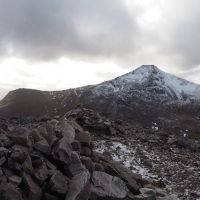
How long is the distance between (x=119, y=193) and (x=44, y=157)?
4227mm

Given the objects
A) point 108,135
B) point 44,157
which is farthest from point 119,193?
point 108,135

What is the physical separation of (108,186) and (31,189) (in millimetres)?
4111

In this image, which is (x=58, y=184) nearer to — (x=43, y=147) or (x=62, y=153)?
(x=62, y=153)

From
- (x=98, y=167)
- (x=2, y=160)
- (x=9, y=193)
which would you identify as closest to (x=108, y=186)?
(x=98, y=167)

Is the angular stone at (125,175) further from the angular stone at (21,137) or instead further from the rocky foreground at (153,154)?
the angular stone at (21,137)

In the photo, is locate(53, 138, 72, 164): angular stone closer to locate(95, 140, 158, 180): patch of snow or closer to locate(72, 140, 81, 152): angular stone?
locate(72, 140, 81, 152): angular stone

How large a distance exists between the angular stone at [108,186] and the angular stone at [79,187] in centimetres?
70

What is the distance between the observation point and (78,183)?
18.6 metres

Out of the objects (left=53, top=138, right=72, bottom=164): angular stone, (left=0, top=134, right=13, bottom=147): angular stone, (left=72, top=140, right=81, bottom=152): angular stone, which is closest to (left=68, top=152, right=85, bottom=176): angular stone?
(left=53, top=138, right=72, bottom=164): angular stone

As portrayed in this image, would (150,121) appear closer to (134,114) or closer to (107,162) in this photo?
(134,114)

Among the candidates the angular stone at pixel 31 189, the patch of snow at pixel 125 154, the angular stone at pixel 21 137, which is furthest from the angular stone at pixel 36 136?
the patch of snow at pixel 125 154

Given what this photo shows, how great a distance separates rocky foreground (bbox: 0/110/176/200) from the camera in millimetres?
18188

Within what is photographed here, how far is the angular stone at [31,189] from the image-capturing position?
17.8m

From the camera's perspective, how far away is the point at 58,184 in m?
18.5
